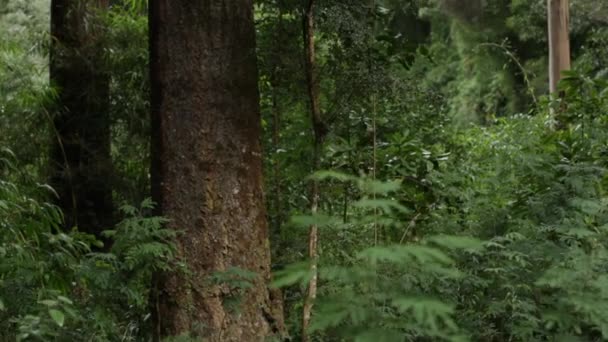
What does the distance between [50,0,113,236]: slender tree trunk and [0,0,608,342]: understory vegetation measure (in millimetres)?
108

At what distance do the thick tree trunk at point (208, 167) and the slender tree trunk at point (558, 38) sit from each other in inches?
424

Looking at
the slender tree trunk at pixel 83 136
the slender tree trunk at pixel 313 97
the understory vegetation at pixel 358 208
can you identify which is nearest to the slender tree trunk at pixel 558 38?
the understory vegetation at pixel 358 208

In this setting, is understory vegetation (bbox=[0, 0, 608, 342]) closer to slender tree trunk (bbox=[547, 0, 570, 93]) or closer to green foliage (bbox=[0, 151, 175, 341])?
green foliage (bbox=[0, 151, 175, 341])

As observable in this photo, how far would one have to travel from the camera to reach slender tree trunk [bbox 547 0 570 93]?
15195mm

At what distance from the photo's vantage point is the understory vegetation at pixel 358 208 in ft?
13.1

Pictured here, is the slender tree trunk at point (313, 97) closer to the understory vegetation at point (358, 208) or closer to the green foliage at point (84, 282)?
the understory vegetation at point (358, 208)

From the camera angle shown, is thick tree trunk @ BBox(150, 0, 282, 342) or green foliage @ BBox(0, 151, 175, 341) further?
thick tree trunk @ BBox(150, 0, 282, 342)

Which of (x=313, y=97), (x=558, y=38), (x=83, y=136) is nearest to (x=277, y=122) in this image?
(x=313, y=97)

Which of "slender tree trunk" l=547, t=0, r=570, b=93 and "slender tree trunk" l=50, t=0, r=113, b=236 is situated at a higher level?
"slender tree trunk" l=547, t=0, r=570, b=93

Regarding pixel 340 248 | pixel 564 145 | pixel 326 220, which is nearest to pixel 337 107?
pixel 340 248

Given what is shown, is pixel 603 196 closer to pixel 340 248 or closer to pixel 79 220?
pixel 340 248

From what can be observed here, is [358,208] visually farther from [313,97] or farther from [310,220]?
[310,220]

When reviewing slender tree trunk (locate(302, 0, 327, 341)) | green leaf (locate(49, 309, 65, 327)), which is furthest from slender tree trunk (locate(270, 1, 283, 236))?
green leaf (locate(49, 309, 65, 327))

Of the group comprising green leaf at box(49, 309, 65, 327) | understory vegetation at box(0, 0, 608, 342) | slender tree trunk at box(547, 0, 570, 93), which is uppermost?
slender tree trunk at box(547, 0, 570, 93)
